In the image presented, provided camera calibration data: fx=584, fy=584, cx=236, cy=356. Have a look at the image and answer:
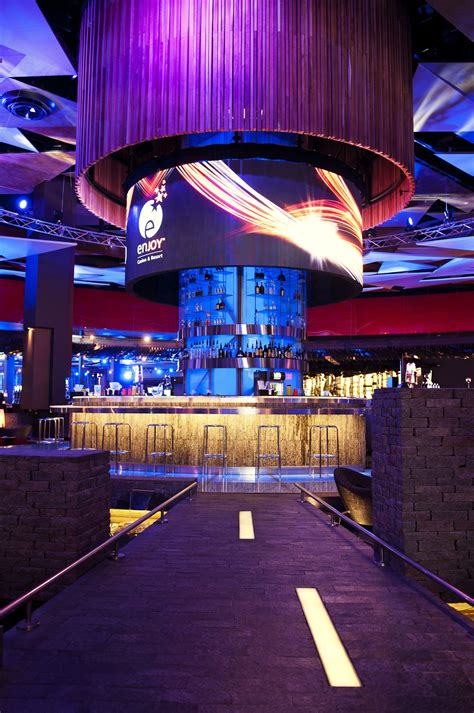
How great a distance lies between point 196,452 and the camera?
7730 mm

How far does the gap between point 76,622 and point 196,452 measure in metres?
5.08

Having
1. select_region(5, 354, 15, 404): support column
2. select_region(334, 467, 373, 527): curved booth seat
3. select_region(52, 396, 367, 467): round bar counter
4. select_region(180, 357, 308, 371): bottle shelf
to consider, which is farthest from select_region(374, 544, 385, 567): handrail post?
select_region(5, 354, 15, 404): support column

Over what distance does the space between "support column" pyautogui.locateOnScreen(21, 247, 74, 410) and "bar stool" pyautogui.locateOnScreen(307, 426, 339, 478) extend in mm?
6997

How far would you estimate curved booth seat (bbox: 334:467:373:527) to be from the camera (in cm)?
520

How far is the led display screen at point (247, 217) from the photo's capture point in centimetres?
822

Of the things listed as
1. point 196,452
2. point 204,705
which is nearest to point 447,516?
point 204,705

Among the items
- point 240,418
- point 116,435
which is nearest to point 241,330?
point 240,418

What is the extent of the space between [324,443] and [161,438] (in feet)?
7.26

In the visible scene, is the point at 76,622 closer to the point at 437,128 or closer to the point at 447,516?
the point at 447,516

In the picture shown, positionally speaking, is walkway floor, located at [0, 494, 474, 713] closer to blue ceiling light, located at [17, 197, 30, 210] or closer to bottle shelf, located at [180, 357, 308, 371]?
bottle shelf, located at [180, 357, 308, 371]

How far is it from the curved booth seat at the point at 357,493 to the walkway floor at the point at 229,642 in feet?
4.05

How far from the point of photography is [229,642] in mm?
2467

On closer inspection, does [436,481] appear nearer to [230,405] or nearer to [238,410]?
[238,410]

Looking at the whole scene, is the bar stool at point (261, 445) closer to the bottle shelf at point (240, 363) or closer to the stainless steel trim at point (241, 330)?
the bottle shelf at point (240, 363)
